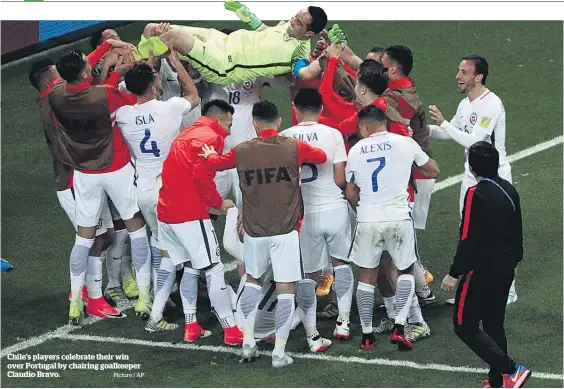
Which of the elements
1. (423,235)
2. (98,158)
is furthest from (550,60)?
(98,158)

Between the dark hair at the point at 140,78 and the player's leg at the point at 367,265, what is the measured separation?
2422mm

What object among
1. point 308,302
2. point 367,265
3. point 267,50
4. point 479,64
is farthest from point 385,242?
point 267,50

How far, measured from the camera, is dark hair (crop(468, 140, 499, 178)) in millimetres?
11219

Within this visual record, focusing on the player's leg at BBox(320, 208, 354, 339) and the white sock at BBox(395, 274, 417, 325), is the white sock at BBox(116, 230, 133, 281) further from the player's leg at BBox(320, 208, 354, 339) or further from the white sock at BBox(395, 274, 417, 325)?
the white sock at BBox(395, 274, 417, 325)

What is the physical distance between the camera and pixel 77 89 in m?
13.0

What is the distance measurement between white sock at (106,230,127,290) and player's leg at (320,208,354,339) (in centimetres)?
238

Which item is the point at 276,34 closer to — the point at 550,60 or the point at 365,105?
the point at 365,105

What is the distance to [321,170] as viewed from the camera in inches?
493

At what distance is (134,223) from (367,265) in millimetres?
2521

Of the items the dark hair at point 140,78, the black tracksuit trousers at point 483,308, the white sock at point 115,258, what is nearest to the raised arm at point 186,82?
the dark hair at point 140,78

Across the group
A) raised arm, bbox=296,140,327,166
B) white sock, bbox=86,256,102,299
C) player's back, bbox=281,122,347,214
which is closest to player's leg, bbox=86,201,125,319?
white sock, bbox=86,256,102,299

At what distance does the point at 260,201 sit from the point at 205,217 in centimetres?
92

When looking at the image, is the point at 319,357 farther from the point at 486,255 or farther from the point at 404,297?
the point at 486,255

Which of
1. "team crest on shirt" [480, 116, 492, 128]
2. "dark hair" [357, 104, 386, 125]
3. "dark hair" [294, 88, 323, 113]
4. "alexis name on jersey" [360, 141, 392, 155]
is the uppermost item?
"dark hair" [294, 88, 323, 113]
